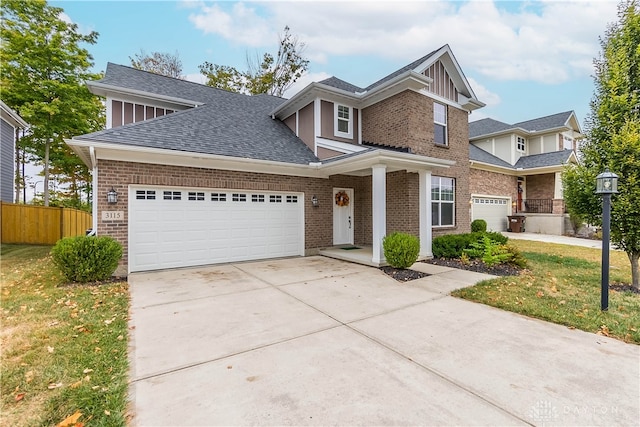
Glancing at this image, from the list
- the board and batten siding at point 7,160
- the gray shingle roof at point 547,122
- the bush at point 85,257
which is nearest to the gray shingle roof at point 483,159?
the gray shingle roof at point 547,122

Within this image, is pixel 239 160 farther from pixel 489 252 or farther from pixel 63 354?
pixel 489 252

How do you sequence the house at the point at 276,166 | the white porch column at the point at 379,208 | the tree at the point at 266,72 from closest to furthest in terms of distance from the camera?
1. the house at the point at 276,166
2. the white porch column at the point at 379,208
3. the tree at the point at 266,72

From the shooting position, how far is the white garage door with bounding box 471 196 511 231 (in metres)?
16.4

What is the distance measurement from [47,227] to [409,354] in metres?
16.2

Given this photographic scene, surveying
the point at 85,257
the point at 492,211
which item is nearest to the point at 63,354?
the point at 85,257

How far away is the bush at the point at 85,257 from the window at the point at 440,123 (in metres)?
10.6

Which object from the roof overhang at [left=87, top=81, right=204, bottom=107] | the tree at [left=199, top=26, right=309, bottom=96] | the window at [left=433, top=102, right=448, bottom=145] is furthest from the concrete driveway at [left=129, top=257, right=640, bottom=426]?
the tree at [left=199, top=26, right=309, bottom=96]

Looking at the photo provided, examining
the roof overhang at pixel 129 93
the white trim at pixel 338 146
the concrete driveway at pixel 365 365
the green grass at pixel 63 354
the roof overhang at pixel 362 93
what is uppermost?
the roof overhang at pixel 129 93

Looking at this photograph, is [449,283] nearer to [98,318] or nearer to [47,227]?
[98,318]

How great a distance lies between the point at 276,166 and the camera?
367 inches

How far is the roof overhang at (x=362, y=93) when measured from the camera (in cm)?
966

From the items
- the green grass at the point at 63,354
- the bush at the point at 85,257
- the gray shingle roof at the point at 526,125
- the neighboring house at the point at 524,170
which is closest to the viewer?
the green grass at the point at 63,354

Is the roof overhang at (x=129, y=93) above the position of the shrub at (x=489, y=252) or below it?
above

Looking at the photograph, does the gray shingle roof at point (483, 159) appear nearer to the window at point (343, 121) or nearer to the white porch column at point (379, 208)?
the window at point (343, 121)
